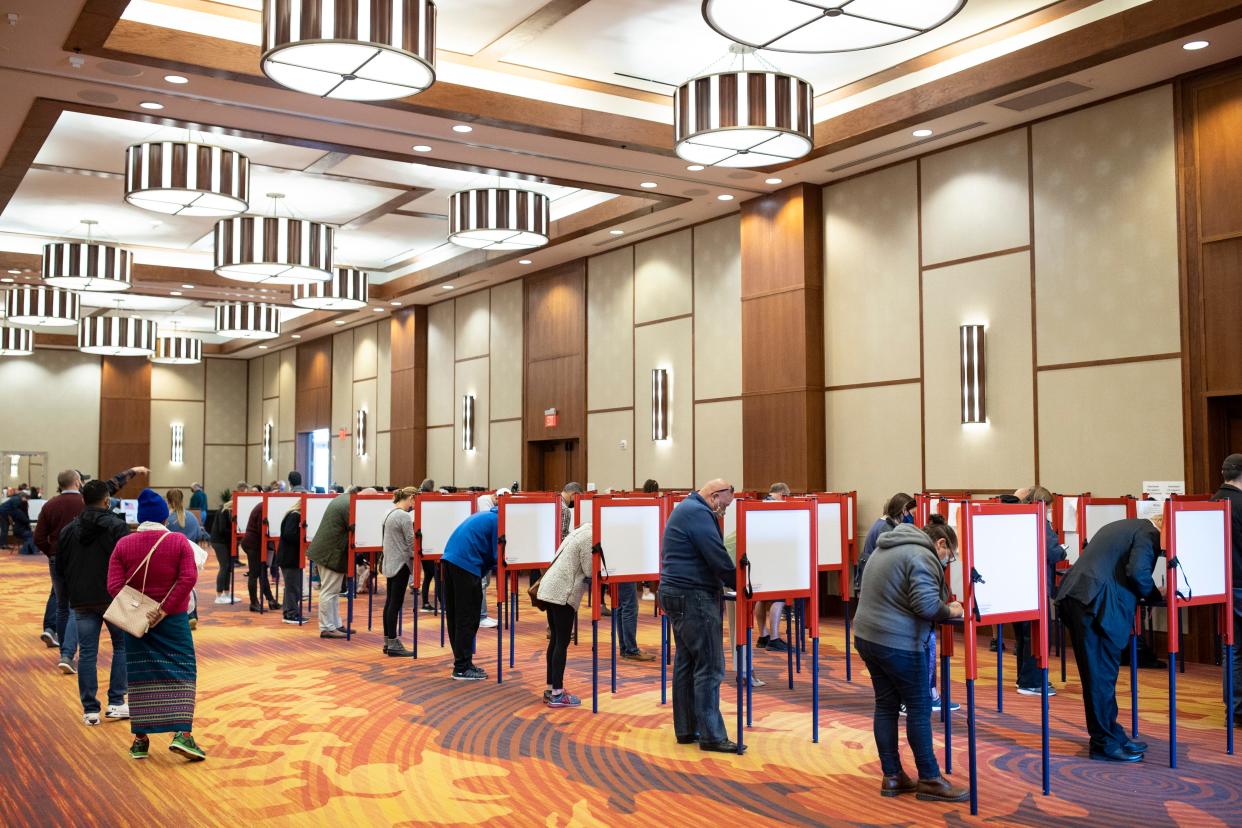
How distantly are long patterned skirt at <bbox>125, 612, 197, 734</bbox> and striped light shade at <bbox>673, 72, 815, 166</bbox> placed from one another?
5.75m

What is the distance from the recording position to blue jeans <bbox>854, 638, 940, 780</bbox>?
16.6 ft

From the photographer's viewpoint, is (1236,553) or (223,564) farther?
(223,564)

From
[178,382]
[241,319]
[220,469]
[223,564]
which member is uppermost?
[241,319]

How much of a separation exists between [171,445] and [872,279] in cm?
2358

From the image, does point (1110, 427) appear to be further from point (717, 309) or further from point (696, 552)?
point (717, 309)

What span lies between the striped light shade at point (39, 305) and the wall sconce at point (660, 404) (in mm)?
10344

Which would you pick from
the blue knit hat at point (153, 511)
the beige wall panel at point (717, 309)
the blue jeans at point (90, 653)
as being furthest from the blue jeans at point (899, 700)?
the beige wall panel at point (717, 309)

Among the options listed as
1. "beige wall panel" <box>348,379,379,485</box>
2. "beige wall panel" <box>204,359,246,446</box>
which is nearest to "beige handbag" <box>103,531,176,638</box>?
"beige wall panel" <box>348,379,379,485</box>

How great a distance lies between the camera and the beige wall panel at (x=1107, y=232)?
31.1ft

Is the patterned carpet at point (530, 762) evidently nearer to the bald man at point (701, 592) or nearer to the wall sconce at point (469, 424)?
the bald man at point (701, 592)

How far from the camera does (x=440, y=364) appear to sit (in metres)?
21.2

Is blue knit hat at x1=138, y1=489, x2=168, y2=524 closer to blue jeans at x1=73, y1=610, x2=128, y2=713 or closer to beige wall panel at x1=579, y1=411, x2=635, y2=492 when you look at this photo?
blue jeans at x1=73, y1=610, x2=128, y2=713

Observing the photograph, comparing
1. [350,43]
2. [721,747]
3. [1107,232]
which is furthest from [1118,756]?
[350,43]

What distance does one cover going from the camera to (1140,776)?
558 cm
